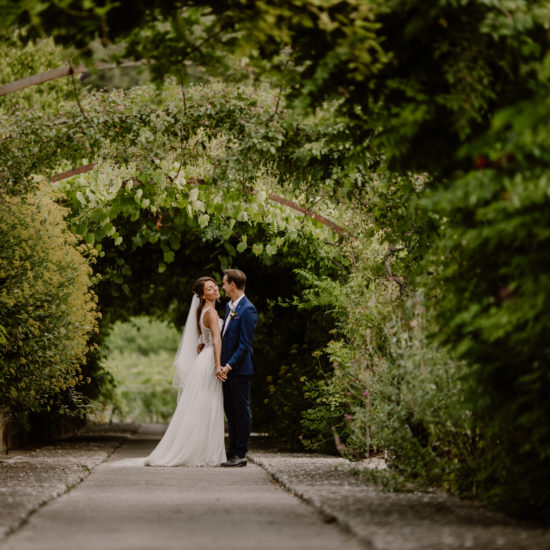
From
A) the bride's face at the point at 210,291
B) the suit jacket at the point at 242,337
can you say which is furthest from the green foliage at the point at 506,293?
the bride's face at the point at 210,291

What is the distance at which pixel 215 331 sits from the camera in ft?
37.7

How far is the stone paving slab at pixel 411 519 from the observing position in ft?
15.8

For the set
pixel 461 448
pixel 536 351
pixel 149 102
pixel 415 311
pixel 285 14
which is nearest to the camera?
pixel 536 351

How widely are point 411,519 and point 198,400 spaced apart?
6003mm

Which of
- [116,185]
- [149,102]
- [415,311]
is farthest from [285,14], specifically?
[116,185]

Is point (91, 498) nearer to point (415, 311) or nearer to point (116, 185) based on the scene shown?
point (415, 311)

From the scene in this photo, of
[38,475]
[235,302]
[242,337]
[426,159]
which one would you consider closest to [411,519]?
[426,159]

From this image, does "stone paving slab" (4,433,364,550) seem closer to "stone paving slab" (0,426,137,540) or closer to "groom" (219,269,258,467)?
"stone paving slab" (0,426,137,540)

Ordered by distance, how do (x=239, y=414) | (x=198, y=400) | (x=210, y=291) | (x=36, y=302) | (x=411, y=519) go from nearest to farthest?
(x=411, y=519) < (x=239, y=414) < (x=36, y=302) < (x=198, y=400) < (x=210, y=291)

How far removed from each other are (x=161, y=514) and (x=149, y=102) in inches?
214

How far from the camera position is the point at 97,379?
18547 mm

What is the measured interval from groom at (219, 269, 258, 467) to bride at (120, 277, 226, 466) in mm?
227

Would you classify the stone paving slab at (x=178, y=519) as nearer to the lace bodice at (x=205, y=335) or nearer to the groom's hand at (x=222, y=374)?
the groom's hand at (x=222, y=374)

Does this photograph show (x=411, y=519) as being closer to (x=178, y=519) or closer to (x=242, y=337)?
(x=178, y=519)
